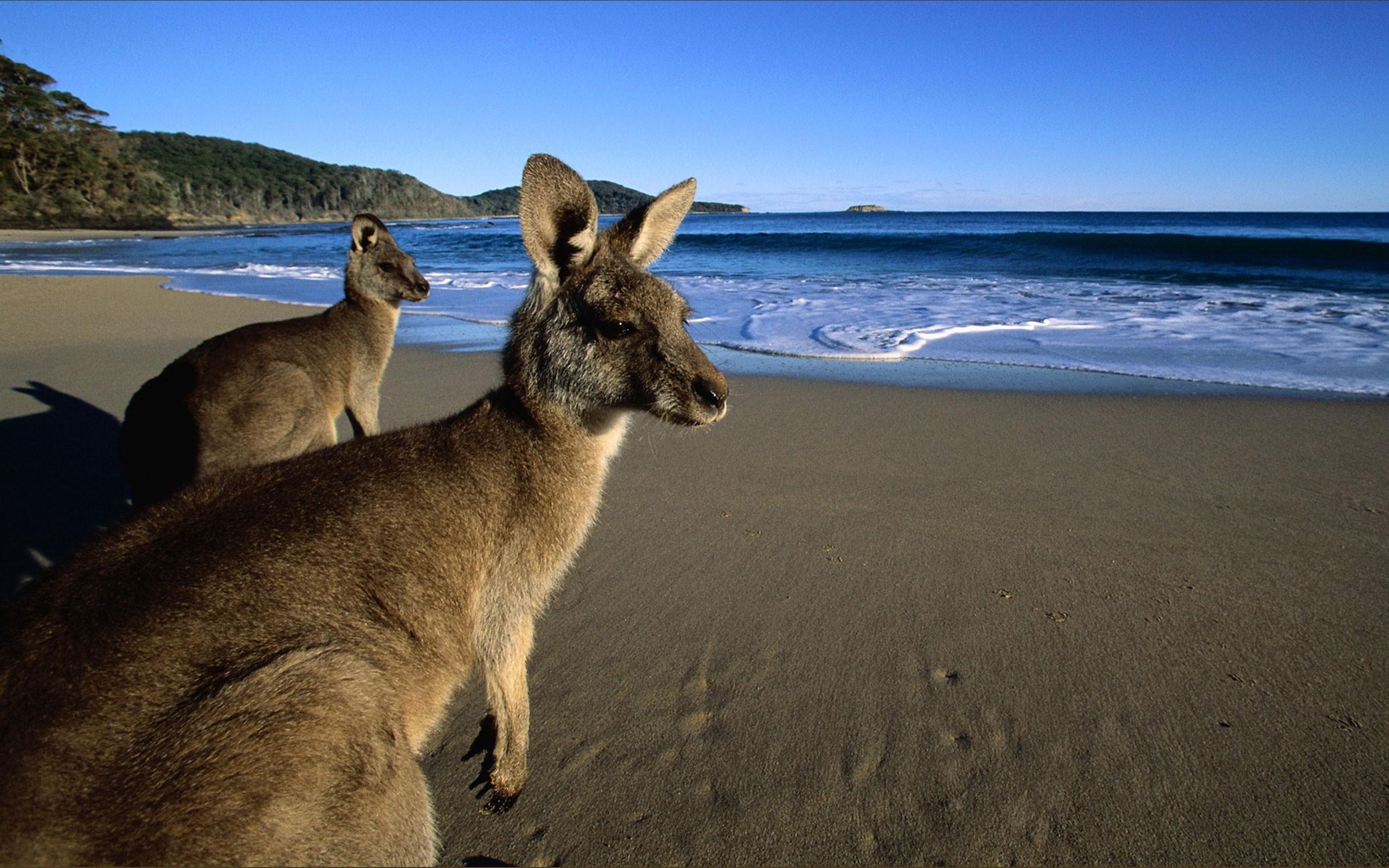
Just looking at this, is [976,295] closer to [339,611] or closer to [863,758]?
[863,758]

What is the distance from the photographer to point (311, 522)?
7.70 ft

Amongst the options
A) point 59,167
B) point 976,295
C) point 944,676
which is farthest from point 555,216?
point 59,167

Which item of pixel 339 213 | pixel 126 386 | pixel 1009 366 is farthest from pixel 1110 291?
pixel 339 213

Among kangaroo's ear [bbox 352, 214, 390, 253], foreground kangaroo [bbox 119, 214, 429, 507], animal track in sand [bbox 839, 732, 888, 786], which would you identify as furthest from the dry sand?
kangaroo's ear [bbox 352, 214, 390, 253]

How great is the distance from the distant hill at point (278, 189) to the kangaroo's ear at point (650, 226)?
258 ft

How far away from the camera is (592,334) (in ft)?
10.1

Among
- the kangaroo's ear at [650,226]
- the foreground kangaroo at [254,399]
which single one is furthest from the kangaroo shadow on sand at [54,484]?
the kangaroo's ear at [650,226]

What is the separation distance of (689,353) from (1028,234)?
42.7 m

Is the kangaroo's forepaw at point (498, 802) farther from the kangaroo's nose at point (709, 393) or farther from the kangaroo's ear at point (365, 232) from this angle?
the kangaroo's ear at point (365, 232)

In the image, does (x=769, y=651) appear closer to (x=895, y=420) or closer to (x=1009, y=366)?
(x=895, y=420)

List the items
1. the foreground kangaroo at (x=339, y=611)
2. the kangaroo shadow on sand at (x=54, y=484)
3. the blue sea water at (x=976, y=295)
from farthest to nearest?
1. the blue sea water at (x=976, y=295)
2. the kangaroo shadow on sand at (x=54, y=484)
3. the foreground kangaroo at (x=339, y=611)

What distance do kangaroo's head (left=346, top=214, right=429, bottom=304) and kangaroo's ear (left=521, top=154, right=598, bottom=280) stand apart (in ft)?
14.8

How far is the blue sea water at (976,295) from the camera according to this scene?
10.8 meters

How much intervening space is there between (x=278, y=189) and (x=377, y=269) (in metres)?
129
